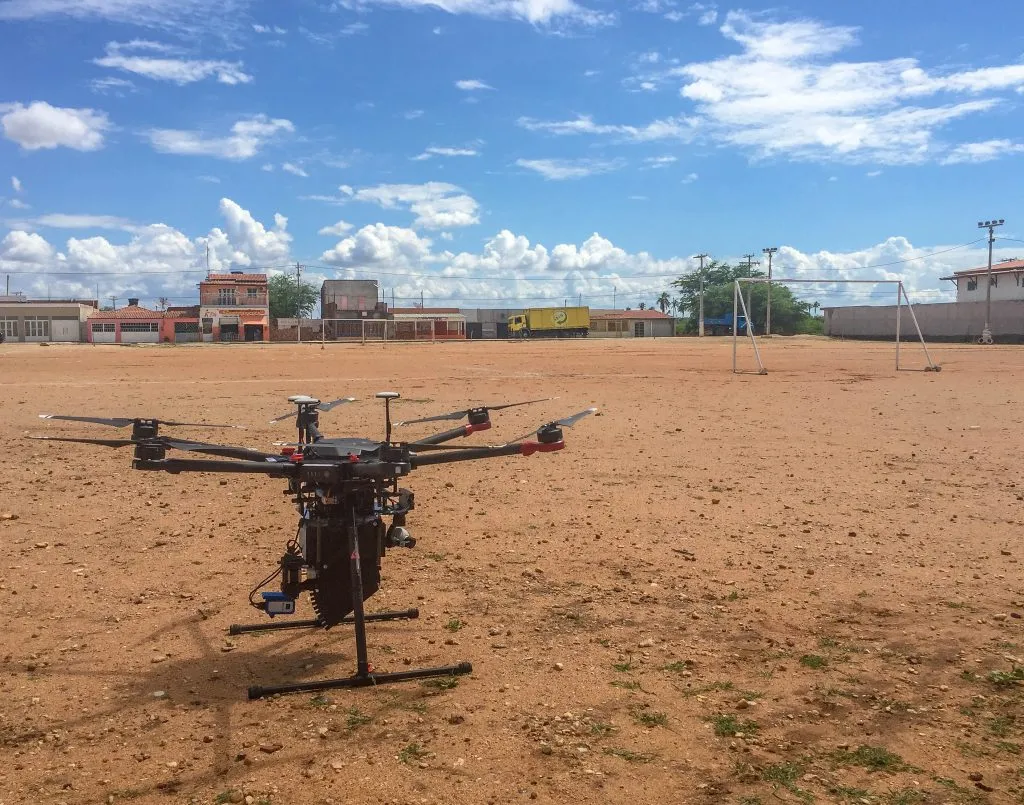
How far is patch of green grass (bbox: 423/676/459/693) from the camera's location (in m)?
4.32

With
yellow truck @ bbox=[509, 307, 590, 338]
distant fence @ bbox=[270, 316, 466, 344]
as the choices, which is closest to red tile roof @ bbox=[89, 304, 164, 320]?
distant fence @ bbox=[270, 316, 466, 344]

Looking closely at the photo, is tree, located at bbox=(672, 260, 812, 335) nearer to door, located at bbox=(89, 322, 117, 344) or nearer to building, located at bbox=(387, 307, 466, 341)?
building, located at bbox=(387, 307, 466, 341)

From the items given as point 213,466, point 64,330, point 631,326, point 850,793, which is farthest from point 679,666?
point 631,326

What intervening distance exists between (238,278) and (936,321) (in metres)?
69.0

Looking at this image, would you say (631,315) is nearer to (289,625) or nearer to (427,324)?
(427,324)

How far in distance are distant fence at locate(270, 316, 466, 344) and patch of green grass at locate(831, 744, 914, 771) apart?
7838 cm

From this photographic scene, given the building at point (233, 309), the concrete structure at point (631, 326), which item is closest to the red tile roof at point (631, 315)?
the concrete structure at point (631, 326)

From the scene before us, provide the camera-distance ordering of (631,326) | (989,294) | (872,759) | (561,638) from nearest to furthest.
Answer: (872,759) → (561,638) → (989,294) → (631,326)

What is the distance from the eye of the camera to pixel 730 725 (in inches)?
154

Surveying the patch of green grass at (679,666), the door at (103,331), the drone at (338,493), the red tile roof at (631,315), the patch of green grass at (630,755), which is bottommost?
the patch of green grass at (630,755)

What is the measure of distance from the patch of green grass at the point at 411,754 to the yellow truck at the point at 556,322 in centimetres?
8534

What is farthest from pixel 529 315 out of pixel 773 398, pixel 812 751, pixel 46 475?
pixel 812 751

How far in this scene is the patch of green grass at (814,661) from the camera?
4.56 meters

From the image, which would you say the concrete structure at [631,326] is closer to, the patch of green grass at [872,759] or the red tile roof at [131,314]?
the red tile roof at [131,314]
